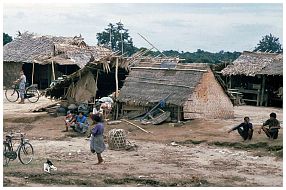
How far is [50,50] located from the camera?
1211 inches

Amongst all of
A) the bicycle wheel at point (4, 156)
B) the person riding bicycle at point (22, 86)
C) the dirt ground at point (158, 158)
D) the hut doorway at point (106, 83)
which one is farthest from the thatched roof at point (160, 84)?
the bicycle wheel at point (4, 156)

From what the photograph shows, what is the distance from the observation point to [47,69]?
30.5 m

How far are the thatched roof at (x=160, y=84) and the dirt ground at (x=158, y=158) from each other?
1.00 meters

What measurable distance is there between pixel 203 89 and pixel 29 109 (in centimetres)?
686

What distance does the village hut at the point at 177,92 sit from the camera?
17362 millimetres

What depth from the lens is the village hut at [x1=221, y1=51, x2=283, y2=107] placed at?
25.4m

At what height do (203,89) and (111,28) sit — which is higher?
(111,28)

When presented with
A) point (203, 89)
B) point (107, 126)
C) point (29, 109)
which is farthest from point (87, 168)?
point (29, 109)

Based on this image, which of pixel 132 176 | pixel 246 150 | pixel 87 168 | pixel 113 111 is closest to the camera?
pixel 132 176

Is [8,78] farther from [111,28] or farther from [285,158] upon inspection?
[285,158]

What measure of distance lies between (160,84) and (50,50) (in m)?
14.1

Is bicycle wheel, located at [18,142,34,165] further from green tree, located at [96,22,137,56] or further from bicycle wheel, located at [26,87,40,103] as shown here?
green tree, located at [96,22,137,56]

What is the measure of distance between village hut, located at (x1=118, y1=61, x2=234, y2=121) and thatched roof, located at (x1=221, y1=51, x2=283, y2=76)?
6909mm

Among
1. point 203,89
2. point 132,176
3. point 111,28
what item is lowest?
point 132,176
